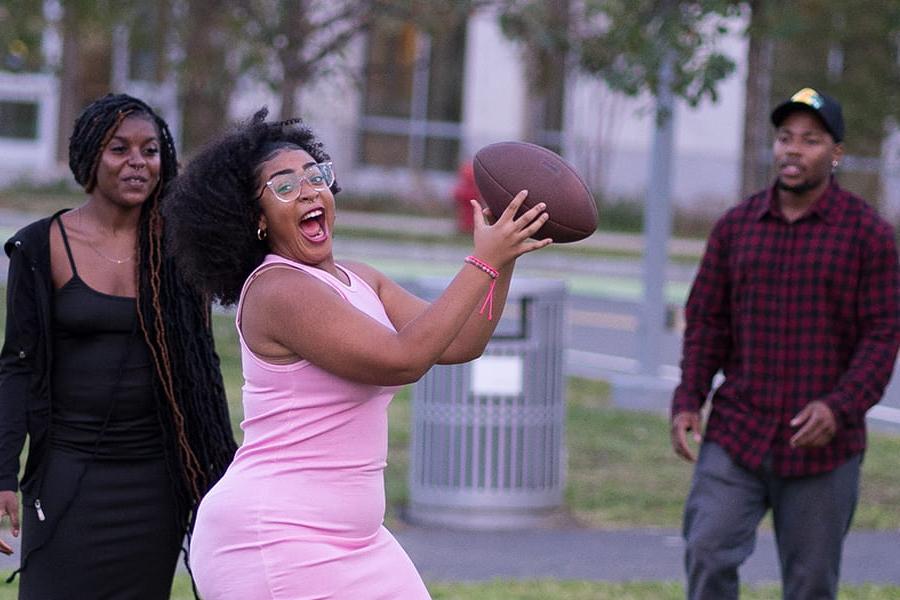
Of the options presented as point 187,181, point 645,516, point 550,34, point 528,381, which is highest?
point 550,34

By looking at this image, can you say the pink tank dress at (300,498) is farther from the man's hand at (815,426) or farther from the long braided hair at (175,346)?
the man's hand at (815,426)

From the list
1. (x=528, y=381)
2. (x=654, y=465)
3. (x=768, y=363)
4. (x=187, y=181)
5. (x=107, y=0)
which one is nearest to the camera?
(x=187, y=181)

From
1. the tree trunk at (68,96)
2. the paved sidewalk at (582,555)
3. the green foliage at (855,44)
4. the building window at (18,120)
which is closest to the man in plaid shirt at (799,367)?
the paved sidewalk at (582,555)

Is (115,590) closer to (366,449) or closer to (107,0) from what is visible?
(366,449)

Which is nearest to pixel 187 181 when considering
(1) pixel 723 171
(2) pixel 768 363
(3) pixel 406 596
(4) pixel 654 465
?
(3) pixel 406 596

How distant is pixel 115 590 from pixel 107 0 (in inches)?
435

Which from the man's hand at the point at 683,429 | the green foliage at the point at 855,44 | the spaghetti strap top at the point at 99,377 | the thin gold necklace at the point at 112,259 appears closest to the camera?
the spaghetti strap top at the point at 99,377

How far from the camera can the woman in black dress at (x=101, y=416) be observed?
452 cm

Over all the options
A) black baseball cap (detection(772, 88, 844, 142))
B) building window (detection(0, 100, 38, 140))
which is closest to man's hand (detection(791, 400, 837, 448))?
black baseball cap (detection(772, 88, 844, 142))

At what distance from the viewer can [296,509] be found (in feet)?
11.3

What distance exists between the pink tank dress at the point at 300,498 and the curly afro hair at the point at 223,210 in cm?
12

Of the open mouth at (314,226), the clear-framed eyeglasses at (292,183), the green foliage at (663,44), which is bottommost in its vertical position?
the open mouth at (314,226)

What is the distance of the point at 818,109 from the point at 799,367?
2.84 ft

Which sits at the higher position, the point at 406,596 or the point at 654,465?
the point at 406,596
